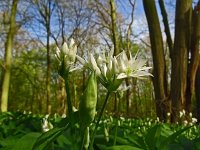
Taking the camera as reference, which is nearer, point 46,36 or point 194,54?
point 194,54

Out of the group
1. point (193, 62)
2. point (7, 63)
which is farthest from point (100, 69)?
point (7, 63)

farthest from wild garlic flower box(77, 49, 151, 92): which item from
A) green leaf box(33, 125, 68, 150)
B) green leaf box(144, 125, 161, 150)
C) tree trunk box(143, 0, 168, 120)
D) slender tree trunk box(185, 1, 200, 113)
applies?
slender tree trunk box(185, 1, 200, 113)

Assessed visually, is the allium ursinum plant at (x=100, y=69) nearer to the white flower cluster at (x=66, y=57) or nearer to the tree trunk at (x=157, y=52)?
the white flower cluster at (x=66, y=57)

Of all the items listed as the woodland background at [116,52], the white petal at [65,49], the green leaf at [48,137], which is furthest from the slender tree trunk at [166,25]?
the green leaf at [48,137]

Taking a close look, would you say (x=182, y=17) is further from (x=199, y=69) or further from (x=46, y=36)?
(x=46, y=36)

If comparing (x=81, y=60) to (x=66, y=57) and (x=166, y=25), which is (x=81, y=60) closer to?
(x=66, y=57)

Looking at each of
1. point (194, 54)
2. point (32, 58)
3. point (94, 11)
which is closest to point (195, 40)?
point (194, 54)
